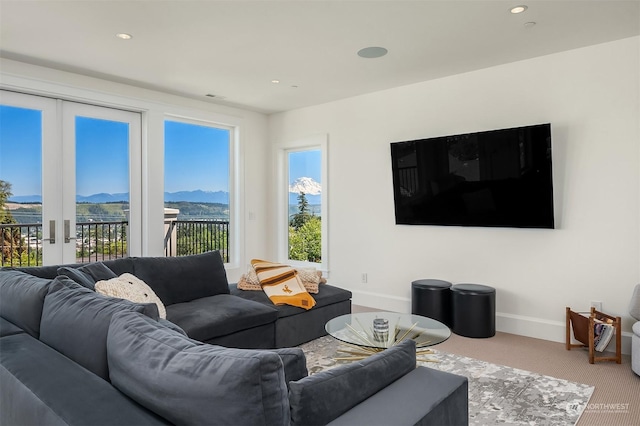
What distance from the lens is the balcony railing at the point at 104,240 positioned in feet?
13.3

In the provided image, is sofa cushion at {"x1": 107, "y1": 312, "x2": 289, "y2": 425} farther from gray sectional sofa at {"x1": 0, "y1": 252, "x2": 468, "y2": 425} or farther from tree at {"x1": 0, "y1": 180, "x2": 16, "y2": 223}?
tree at {"x1": 0, "y1": 180, "x2": 16, "y2": 223}

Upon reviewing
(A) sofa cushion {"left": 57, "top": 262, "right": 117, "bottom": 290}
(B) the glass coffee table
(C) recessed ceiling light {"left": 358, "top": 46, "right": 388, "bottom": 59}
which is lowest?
(B) the glass coffee table

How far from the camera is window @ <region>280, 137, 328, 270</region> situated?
5711mm

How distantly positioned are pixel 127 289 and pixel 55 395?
1582mm

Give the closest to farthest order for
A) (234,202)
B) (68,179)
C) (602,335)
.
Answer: (602,335)
(68,179)
(234,202)

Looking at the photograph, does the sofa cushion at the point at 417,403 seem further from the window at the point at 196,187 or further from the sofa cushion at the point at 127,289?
the window at the point at 196,187

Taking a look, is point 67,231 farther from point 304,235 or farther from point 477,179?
point 477,179

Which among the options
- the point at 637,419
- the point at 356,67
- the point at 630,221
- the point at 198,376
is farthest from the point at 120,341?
the point at 630,221

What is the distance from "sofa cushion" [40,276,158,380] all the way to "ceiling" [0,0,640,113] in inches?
83.0

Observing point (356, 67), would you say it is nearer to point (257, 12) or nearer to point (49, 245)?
point (257, 12)

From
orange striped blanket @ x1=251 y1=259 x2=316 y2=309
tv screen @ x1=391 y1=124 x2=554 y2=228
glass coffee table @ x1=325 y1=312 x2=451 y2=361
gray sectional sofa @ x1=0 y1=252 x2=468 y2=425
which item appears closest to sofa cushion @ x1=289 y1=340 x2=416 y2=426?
gray sectional sofa @ x1=0 y1=252 x2=468 y2=425

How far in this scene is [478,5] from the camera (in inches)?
111

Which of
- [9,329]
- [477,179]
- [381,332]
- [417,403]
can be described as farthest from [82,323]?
[477,179]

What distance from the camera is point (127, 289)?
2.65 metres
